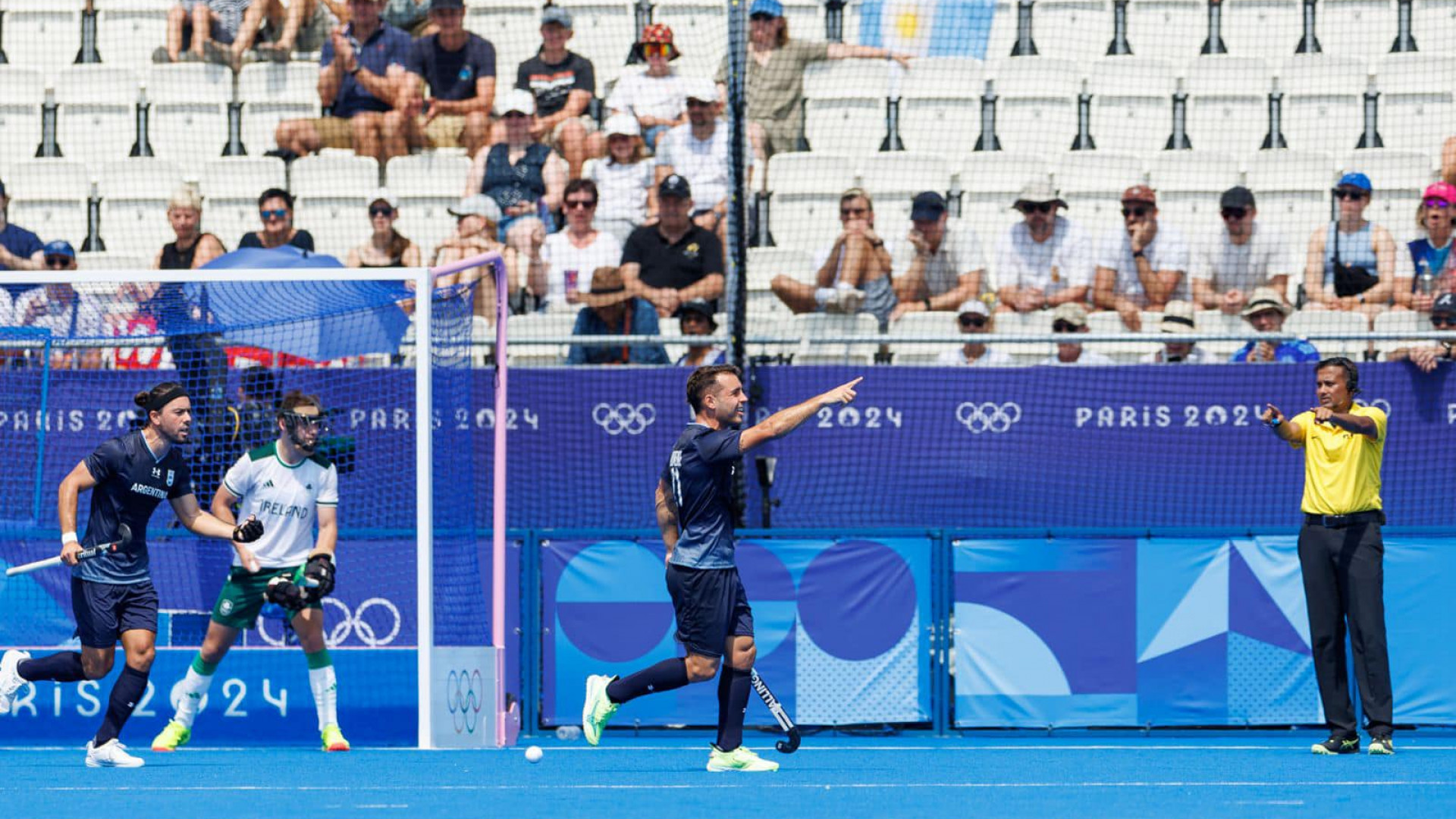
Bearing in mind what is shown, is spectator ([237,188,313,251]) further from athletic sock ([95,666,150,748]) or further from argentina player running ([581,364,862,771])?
argentina player running ([581,364,862,771])

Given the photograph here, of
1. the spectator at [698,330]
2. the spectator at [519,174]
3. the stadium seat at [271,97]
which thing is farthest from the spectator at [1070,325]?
the stadium seat at [271,97]

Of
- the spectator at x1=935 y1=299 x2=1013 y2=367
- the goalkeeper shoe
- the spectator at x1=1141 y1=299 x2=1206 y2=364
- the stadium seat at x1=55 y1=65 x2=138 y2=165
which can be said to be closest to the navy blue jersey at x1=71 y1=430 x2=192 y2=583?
the goalkeeper shoe

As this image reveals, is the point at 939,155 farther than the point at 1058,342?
Yes

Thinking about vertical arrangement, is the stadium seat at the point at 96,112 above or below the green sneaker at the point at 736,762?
above

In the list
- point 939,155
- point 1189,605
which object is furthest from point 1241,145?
point 1189,605

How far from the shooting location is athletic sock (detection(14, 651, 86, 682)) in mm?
10164

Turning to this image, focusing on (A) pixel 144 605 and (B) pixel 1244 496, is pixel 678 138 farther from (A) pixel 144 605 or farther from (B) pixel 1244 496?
(A) pixel 144 605

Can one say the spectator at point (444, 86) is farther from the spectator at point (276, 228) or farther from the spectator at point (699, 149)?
the spectator at point (699, 149)

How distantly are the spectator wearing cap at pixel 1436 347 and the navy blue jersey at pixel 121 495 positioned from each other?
749cm

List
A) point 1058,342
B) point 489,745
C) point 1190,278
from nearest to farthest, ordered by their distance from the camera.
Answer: point 489,745, point 1058,342, point 1190,278

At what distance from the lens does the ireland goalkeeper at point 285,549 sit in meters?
10.7

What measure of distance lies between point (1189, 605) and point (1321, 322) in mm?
2177

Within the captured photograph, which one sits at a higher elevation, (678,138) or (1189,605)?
(678,138)

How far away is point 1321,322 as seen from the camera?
41.2 feet
